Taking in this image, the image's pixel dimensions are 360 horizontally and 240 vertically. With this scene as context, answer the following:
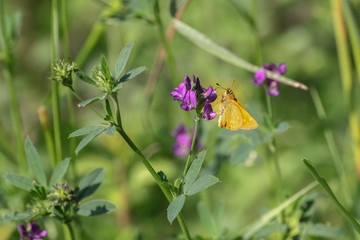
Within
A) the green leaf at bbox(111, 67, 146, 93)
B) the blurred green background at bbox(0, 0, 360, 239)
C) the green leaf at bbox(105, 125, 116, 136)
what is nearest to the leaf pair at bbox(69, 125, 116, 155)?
the green leaf at bbox(105, 125, 116, 136)

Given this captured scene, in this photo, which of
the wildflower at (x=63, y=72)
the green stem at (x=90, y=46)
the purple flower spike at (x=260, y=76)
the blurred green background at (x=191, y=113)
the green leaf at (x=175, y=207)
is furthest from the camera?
the blurred green background at (x=191, y=113)

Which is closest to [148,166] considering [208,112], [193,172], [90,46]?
[193,172]

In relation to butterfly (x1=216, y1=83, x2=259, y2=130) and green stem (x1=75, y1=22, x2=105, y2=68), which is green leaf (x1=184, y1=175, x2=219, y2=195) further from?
green stem (x1=75, y1=22, x2=105, y2=68)

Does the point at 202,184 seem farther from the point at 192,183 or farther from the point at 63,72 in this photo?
the point at 63,72

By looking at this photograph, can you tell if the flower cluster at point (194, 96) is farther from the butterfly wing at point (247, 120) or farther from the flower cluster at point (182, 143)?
the flower cluster at point (182, 143)

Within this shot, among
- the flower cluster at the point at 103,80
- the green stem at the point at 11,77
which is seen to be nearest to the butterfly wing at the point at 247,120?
the flower cluster at the point at 103,80

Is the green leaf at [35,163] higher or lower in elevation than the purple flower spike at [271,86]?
higher

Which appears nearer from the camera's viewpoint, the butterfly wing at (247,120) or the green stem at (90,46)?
the butterfly wing at (247,120)

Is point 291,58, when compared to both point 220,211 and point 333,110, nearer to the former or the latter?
point 333,110
